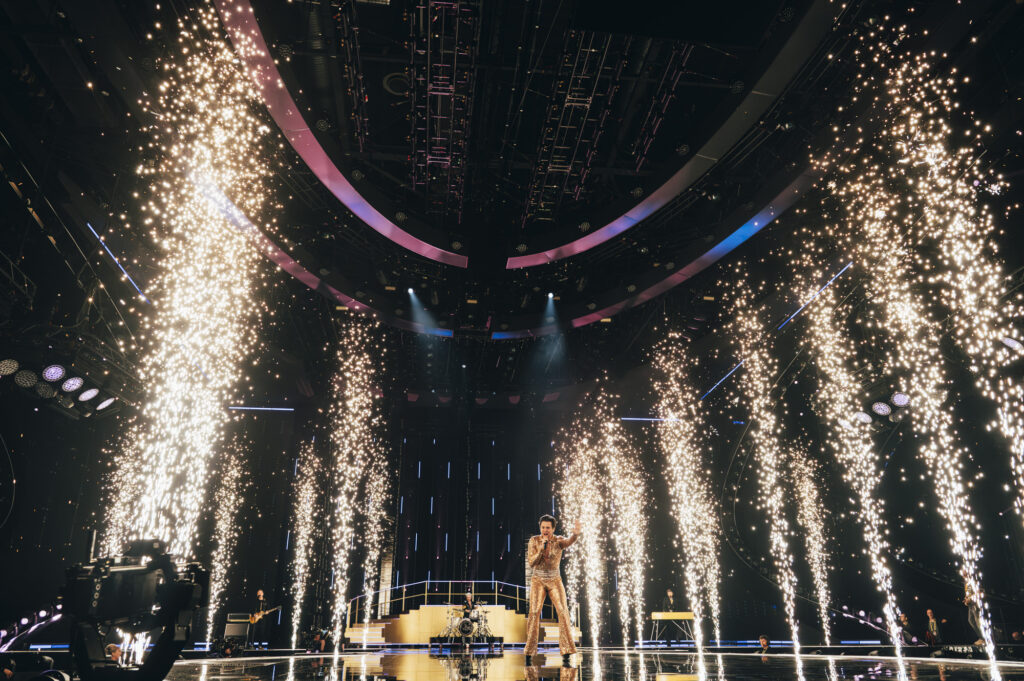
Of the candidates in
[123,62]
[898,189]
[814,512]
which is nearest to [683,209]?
[898,189]

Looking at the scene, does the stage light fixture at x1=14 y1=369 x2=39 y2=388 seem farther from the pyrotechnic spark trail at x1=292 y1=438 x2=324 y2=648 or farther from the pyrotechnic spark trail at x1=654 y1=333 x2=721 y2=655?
the pyrotechnic spark trail at x1=654 y1=333 x2=721 y2=655

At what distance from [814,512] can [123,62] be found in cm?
1451

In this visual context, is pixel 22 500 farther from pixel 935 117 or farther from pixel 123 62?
pixel 935 117

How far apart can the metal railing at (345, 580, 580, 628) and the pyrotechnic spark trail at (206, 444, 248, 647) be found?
3200 millimetres

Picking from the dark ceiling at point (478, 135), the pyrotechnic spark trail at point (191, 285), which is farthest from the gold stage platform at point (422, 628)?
the dark ceiling at point (478, 135)

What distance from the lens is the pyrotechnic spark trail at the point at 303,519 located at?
12.9m

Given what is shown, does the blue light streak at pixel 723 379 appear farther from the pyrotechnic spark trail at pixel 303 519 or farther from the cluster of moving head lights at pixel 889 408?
the pyrotechnic spark trail at pixel 303 519

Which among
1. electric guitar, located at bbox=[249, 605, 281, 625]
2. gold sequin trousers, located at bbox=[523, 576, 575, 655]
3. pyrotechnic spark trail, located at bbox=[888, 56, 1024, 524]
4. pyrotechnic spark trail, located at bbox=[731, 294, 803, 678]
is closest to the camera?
gold sequin trousers, located at bbox=[523, 576, 575, 655]

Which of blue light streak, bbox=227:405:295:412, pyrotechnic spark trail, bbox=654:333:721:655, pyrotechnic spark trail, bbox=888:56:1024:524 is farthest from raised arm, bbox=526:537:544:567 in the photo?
blue light streak, bbox=227:405:295:412

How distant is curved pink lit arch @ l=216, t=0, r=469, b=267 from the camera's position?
209 inches

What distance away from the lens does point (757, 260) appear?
28.7 feet

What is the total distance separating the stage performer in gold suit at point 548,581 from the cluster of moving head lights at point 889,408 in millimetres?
6706

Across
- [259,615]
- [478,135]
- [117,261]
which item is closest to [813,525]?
[478,135]

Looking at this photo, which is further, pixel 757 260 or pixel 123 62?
pixel 757 260
